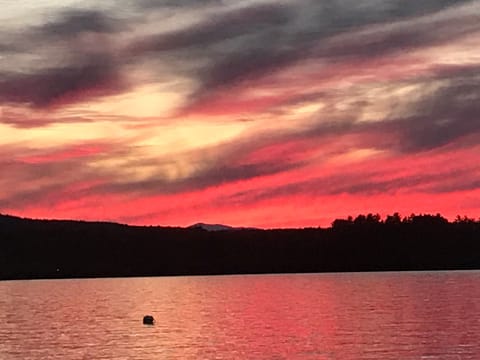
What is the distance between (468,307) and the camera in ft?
525

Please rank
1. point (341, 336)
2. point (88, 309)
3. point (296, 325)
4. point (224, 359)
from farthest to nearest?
point (88, 309), point (296, 325), point (341, 336), point (224, 359)

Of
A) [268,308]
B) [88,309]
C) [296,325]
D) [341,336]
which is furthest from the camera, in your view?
[88,309]

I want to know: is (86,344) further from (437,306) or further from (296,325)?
(437,306)

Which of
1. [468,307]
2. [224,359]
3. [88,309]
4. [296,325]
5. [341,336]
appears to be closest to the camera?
[224,359]

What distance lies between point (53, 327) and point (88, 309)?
5282cm

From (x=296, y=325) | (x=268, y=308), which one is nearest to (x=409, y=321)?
(x=296, y=325)

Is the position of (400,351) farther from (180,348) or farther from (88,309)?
(88,309)

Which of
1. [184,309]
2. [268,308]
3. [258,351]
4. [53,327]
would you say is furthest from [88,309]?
[258,351]

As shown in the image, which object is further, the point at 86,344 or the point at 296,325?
the point at 296,325

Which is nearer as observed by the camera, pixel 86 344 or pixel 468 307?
pixel 86 344

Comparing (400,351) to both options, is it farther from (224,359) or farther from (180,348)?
(180,348)

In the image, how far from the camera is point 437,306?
545ft

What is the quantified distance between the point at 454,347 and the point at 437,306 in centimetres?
7255

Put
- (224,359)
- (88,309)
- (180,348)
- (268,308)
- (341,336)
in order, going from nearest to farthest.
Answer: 1. (224,359)
2. (180,348)
3. (341,336)
4. (268,308)
5. (88,309)
